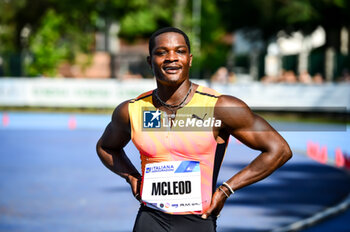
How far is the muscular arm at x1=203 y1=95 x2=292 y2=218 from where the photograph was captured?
3.72 m

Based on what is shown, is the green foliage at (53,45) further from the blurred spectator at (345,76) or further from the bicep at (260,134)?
the bicep at (260,134)

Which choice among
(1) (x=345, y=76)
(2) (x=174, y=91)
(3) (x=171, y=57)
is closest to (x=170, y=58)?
(3) (x=171, y=57)

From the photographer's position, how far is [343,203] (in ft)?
34.1

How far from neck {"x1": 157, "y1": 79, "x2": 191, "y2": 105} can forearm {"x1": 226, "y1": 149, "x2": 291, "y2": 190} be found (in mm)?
556

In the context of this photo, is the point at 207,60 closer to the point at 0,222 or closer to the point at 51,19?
the point at 51,19

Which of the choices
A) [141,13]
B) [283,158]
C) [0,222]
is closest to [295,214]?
[0,222]

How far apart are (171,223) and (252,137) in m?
0.67

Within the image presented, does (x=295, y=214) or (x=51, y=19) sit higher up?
(x=51, y=19)

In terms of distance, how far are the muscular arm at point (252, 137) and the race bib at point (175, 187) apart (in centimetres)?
11

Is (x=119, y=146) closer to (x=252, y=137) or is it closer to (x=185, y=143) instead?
(x=185, y=143)

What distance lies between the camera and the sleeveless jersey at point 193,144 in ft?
12.4

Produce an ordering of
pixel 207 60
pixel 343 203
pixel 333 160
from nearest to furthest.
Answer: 1. pixel 343 203
2. pixel 333 160
3. pixel 207 60

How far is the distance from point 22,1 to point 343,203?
142 feet

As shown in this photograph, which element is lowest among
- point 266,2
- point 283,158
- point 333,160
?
point 333,160
